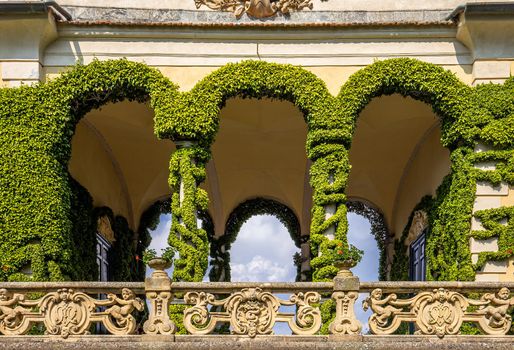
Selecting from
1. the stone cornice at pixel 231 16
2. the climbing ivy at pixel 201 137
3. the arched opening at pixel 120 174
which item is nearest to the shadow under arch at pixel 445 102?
the climbing ivy at pixel 201 137

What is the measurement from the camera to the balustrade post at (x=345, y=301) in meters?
12.5

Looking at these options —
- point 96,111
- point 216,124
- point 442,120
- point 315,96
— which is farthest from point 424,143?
point 96,111

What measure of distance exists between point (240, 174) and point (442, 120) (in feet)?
23.9

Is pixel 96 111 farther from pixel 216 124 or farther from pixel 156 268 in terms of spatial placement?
pixel 156 268

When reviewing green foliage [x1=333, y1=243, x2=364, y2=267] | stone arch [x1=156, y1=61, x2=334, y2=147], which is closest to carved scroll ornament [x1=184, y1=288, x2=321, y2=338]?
green foliage [x1=333, y1=243, x2=364, y2=267]

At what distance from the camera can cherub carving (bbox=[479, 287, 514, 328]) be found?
12.8 metres

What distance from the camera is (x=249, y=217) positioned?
2339 cm

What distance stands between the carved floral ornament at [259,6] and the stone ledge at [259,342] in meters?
7.17

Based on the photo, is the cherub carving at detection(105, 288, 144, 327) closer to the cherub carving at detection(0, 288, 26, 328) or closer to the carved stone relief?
the cherub carving at detection(0, 288, 26, 328)

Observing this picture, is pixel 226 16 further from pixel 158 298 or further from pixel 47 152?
pixel 158 298

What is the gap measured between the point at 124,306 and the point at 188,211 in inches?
128

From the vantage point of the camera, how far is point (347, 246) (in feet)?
50.1

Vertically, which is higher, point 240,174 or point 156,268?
point 240,174

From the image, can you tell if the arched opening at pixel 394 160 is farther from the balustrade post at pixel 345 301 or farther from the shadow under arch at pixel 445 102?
the balustrade post at pixel 345 301
